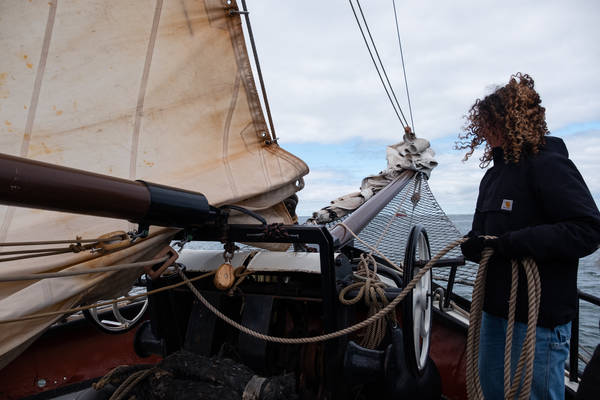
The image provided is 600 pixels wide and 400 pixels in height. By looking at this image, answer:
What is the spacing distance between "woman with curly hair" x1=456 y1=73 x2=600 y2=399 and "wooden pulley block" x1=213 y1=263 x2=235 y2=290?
101 cm

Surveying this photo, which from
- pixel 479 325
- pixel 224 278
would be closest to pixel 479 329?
pixel 479 325

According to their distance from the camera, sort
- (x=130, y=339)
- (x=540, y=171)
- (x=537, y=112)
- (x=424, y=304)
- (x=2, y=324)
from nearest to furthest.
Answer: (x=2, y=324), (x=540, y=171), (x=537, y=112), (x=424, y=304), (x=130, y=339)

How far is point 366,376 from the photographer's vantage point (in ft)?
5.73

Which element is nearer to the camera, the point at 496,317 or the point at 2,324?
the point at 2,324

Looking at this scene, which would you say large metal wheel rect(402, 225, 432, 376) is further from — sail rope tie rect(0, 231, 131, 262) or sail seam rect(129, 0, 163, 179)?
sail seam rect(129, 0, 163, 179)

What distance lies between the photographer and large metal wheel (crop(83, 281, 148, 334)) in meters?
2.62

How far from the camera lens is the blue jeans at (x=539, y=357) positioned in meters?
1.60

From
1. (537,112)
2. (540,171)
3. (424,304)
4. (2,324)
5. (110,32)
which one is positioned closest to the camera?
(2,324)

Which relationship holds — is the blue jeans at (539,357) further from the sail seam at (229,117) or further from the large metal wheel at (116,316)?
the large metal wheel at (116,316)

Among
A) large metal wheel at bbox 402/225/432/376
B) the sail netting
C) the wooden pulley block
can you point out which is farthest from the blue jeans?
the sail netting

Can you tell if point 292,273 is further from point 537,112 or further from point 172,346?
point 537,112

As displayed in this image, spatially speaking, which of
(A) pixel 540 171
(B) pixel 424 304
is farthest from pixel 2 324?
(A) pixel 540 171

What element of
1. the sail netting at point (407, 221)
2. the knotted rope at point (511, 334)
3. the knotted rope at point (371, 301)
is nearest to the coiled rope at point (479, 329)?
the knotted rope at point (511, 334)

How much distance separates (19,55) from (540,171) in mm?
2114
